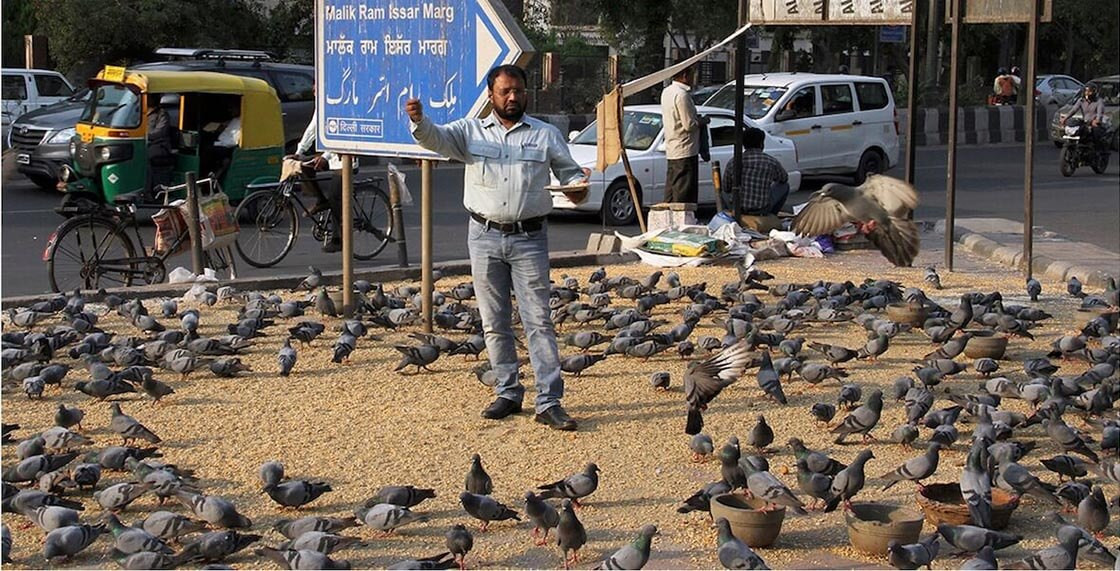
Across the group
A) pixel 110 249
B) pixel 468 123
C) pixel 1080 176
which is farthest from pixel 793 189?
pixel 468 123

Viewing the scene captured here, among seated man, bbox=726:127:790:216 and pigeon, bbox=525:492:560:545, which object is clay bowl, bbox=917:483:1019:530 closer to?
pigeon, bbox=525:492:560:545

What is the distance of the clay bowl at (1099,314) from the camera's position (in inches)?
387

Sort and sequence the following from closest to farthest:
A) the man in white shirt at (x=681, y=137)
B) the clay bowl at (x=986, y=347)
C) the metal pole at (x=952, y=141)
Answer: the clay bowl at (x=986, y=347) → the metal pole at (x=952, y=141) → the man in white shirt at (x=681, y=137)

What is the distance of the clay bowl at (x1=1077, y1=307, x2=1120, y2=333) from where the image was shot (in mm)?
9828

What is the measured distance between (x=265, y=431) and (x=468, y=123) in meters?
1.85

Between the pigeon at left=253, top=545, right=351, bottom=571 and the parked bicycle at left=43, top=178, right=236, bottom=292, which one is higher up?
the parked bicycle at left=43, top=178, right=236, bottom=292

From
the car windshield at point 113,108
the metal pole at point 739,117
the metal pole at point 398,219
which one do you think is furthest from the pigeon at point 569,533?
the car windshield at point 113,108

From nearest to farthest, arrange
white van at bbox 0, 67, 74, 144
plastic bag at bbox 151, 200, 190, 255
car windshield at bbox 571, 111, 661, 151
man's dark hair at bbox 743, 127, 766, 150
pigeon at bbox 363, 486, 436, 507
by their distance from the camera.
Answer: pigeon at bbox 363, 486, 436, 507, plastic bag at bbox 151, 200, 190, 255, man's dark hair at bbox 743, 127, 766, 150, car windshield at bbox 571, 111, 661, 151, white van at bbox 0, 67, 74, 144

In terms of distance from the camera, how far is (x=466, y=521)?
582 cm

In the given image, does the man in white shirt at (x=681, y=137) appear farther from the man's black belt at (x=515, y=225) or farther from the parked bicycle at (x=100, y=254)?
the man's black belt at (x=515, y=225)

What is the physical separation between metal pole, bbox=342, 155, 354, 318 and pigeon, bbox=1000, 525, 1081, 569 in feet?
18.5

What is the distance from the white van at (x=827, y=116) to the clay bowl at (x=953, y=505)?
1439 centimetres

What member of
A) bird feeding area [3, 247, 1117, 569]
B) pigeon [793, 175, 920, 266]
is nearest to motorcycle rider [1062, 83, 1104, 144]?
bird feeding area [3, 247, 1117, 569]

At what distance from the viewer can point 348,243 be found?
995 cm
